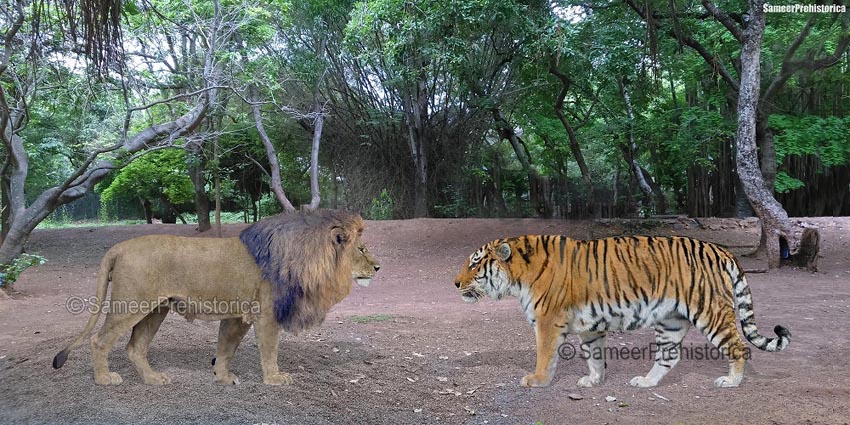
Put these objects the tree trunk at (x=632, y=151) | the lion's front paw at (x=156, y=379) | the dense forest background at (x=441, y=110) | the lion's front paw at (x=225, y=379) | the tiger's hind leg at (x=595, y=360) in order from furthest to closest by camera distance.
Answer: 1. the tree trunk at (x=632, y=151)
2. the dense forest background at (x=441, y=110)
3. the tiger's hind leg at (x=595, y=360)
4. the lion's front paw at (x=225, y=379)
5. the lion's front paw at (x=156, y=379)

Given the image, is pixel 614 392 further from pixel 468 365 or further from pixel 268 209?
pixel 268 209

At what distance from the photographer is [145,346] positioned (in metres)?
4.56

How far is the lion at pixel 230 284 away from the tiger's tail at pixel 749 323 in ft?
9.34

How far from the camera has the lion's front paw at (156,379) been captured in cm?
436

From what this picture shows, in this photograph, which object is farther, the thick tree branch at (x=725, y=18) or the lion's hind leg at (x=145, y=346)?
the thick tree branch at (x=725, y=18)

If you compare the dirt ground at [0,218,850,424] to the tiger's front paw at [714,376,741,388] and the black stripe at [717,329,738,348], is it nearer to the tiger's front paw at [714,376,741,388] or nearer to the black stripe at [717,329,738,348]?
the tiger's front paw at [714,376,741,388]

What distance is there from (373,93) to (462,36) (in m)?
6.82

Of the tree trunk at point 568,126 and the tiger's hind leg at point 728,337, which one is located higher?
the tree trunk at point 568,126

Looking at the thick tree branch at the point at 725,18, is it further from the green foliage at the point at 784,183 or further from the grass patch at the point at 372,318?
the grass patch at the point at 372,318

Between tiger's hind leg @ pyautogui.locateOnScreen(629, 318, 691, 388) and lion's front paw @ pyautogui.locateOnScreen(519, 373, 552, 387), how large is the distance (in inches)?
26.5

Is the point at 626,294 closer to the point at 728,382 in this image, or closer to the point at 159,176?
the point at 728,382

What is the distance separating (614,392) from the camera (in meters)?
4.45

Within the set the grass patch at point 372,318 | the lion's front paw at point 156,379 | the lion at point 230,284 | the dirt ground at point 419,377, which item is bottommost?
the grass patch at point 372,318

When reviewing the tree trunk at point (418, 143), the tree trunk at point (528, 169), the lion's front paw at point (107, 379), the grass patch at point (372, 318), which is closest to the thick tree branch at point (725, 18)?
the tree trunk at point (528, 169)
